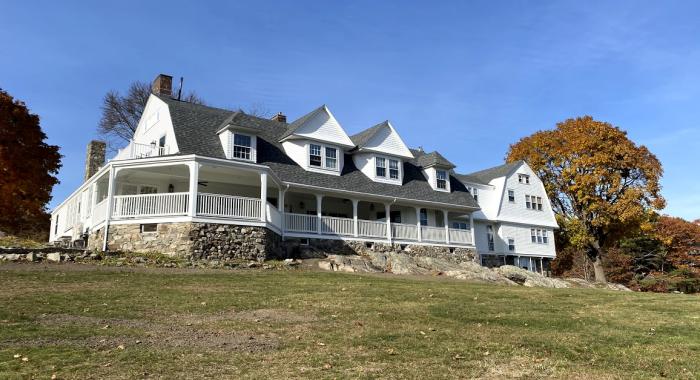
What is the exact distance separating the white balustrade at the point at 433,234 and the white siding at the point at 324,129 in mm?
6065

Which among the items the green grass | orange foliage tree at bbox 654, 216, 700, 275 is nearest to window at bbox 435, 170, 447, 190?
the green grass

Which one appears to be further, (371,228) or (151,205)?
(371,228)

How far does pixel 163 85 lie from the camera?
28.9 metres

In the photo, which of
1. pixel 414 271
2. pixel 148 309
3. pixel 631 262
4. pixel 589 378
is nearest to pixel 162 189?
pixel 414 271

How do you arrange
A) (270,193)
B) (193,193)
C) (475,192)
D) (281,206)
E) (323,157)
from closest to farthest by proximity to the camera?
1. (193,193)
2. (281,206)
3. (270,193)
4. (323,157)
5. (475,192)

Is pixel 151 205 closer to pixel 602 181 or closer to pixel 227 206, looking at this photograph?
pixel 227 206

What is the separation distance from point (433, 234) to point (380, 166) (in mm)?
4602

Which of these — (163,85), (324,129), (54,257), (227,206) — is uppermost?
(163,85)

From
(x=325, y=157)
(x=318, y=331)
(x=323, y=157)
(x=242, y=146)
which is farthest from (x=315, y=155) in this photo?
(x=318, y=331)

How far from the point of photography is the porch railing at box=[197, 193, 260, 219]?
20.7 meters

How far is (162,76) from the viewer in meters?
28.9

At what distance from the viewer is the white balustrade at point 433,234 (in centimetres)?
2925

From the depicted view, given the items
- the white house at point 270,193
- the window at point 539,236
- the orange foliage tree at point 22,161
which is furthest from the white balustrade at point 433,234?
the orange foliage tree at point 22,161

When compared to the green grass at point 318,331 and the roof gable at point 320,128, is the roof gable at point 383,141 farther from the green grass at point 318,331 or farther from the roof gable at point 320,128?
the green grass at point 318,331
